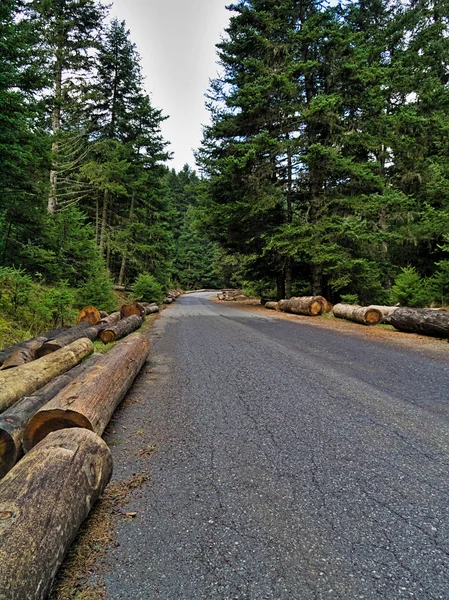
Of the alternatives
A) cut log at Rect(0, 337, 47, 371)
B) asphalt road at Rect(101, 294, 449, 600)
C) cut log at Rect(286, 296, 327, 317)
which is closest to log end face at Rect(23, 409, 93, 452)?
asphalt road at Rect(101, 294, 449, 600)

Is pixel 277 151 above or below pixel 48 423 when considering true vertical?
above

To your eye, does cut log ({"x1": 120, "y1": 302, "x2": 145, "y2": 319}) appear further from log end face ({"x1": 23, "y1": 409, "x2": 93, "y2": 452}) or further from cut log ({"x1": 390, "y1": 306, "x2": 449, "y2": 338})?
log end face ({"x1": 23, "y1": 409, "x2": 93, "y2": 452})

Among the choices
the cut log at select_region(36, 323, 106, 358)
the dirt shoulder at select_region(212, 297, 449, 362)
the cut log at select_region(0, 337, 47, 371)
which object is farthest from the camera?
the dirt shoulder at select_region(212, 297, 449, 362)

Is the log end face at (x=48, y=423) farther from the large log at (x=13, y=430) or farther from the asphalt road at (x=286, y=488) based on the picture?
the asphalt road at (x=286, y=488)

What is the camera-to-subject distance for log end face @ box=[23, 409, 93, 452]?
7.80 ft

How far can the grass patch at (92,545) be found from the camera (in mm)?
1392

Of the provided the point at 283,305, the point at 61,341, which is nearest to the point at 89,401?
the point at 61,341

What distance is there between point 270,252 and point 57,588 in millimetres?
16150

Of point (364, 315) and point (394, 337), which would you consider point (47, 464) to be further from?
point (364, 315)

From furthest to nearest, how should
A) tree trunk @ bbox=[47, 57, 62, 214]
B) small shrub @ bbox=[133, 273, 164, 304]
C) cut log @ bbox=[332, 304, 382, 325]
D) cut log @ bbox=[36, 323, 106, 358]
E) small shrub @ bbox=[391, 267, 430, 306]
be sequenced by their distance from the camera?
small shrub @ bbox=[133, 273, 164, 304]
tree trunk @ bbox=[47, 57, 62, 214]
small shrub @ bbox=[391, 267, 430, 306]
cut log @ bbox=[332, 304, 382, 325]
cut log @ bbox=[36, 323, 106, 358]

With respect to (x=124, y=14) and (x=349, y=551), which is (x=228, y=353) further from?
(x=124, y=14)

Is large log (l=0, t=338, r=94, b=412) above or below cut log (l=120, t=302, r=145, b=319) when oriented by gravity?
below

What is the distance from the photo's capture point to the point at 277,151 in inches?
543

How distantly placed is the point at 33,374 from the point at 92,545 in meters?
2.61
